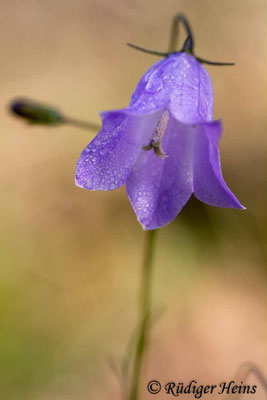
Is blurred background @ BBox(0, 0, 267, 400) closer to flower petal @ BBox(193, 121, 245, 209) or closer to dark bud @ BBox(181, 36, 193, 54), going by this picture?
flower petal @ BBox(193, 121, 245, 209)

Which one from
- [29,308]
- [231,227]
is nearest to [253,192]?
[231,227]

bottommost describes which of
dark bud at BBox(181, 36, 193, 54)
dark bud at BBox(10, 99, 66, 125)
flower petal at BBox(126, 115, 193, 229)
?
flower petal at BBox(126, 115, 193, 229)

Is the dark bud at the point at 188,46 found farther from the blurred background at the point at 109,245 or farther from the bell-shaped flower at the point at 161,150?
the blurred background at the point at 109,245

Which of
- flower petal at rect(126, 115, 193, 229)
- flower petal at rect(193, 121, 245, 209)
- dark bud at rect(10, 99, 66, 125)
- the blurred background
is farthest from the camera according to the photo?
the blurred background

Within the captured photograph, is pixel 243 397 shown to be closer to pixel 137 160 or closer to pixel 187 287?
pixel 187 287

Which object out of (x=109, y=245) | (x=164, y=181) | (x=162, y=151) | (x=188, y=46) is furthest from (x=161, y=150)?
(x=109, y=245)

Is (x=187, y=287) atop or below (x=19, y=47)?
below

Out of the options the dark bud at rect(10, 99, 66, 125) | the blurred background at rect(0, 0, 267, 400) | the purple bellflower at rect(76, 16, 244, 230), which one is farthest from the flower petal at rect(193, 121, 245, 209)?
the blurred background at rect(0, 0, 267, 400)
